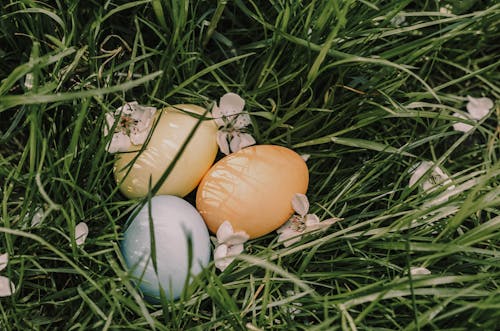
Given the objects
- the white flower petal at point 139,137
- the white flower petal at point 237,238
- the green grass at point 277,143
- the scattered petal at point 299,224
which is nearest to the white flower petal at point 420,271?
the green grass at point 277,143

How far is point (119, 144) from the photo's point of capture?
3.48 ft

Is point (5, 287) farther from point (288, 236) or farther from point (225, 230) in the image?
point (288, 236)

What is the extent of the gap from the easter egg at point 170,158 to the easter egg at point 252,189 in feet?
0.12

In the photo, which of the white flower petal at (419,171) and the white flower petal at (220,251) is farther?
the white flower petal at (419,171)

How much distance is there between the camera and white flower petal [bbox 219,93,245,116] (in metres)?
1.13

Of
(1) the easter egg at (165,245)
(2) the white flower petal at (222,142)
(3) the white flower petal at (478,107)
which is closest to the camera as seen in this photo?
(1) the easter egg at (165,245)

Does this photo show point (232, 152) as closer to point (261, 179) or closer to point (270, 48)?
point (261, 179)

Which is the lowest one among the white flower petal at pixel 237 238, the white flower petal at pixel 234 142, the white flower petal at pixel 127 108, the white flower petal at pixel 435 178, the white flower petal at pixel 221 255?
the white flower petal at pixel 221 255

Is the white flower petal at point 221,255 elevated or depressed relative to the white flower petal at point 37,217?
depressed

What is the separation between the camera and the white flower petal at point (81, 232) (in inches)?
41.6

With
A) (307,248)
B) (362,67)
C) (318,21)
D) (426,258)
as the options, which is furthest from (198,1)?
(426,258)

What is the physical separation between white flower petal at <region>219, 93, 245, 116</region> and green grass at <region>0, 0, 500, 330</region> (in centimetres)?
2

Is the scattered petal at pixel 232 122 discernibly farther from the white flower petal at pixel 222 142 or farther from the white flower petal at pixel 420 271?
the white flower petal at pixel 420 271

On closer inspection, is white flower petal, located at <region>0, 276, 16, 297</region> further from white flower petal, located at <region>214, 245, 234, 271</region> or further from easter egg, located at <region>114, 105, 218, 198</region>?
white flower petal, located at <region>214, 245, 234, 271</region>
